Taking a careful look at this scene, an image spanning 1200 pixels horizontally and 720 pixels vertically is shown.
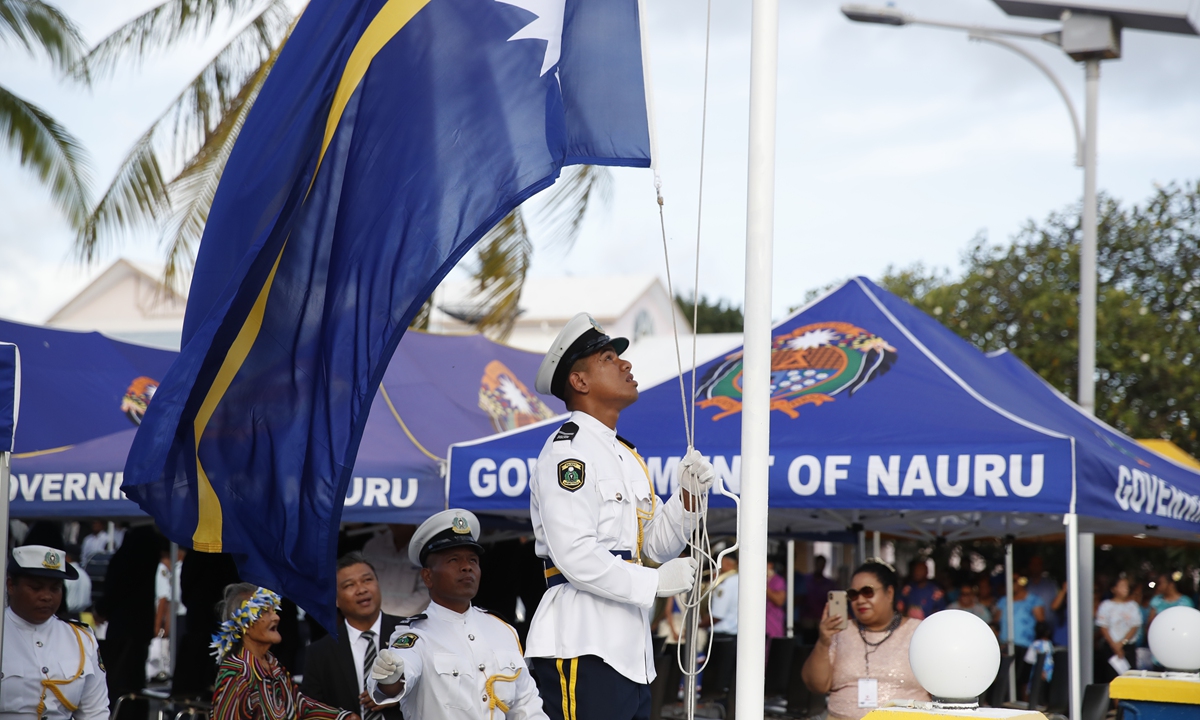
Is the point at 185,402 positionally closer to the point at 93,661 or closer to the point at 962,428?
the point at 93,661

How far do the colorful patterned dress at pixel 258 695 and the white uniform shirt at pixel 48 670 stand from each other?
3.00 feet

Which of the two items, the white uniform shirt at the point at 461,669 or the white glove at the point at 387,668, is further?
the white uniform shirt at the point at 461,669

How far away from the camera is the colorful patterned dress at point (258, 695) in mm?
5289

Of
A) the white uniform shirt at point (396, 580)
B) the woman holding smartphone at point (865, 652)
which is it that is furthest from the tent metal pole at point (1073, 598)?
the white uniform shirt at point (396, 580)

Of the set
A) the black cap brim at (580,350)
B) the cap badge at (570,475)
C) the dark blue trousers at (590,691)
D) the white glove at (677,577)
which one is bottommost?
the dark blue trousers at (590,691)

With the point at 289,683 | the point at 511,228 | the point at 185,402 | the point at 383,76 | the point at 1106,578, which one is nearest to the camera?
the point at 185,402

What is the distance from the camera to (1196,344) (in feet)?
65.6

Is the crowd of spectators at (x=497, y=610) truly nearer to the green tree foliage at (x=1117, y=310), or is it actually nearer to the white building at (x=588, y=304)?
the green tree foliage at (x=1117, y=310)

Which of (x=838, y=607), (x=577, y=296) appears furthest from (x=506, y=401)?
(x=577, y=296)

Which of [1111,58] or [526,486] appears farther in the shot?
[1111,58]

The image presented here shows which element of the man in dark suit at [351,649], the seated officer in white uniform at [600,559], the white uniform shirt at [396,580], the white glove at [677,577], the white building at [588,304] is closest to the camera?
the white glove at [677,577]

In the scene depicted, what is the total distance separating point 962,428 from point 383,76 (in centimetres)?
398

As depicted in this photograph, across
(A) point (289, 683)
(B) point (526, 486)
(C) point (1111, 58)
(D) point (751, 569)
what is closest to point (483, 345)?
(B) point (526, 486)

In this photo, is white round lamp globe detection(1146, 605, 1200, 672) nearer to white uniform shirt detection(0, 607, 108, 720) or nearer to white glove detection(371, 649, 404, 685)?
white glove detection(371, 649, 404, 685)
